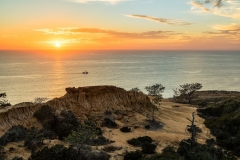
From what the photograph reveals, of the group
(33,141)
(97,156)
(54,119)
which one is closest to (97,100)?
(54,119)

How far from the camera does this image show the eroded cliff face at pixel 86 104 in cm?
3656

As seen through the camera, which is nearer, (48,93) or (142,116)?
(142,116)

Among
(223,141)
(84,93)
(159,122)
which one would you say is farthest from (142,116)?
(223,141)

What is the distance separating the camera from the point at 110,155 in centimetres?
2723

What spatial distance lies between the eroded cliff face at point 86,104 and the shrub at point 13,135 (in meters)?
3.01

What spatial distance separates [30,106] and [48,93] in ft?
252

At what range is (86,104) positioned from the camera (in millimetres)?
47094

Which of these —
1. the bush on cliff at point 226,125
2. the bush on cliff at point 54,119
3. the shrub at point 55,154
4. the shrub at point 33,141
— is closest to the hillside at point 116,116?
the shrub at point 33,141

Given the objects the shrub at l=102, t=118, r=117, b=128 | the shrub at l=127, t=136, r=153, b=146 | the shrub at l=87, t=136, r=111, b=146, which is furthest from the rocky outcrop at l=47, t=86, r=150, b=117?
the shrub at l=127, t=136, r=153, b=146

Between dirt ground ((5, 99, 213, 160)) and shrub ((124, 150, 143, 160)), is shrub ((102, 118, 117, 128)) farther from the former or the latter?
shrub ((124, 150, 143, 160))

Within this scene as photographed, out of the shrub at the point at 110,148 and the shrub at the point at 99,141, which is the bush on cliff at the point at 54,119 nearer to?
the shrub at the point at 99,141

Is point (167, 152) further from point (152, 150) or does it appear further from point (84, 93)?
point (84, 93)

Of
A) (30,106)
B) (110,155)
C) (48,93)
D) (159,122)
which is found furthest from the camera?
(48,93)

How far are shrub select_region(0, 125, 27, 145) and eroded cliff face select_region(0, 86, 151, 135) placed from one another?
301 centimetres
